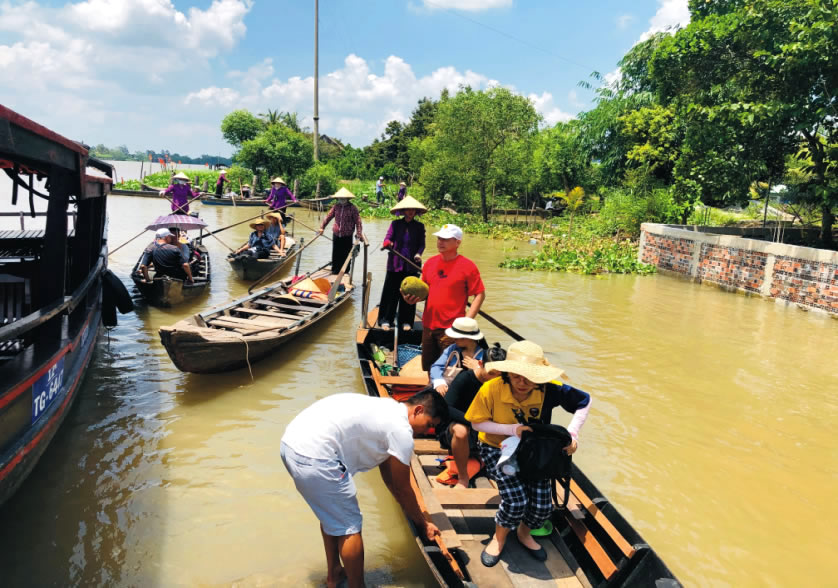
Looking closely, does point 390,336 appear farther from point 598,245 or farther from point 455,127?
point 455,127

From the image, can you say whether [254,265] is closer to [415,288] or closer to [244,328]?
[244,328]

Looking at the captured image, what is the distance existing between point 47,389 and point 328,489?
8.97 ft

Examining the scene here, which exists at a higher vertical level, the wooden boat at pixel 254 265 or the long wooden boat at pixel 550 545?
the wooden boat at pixel 254 265

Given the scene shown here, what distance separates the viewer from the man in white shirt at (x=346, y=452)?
269cm

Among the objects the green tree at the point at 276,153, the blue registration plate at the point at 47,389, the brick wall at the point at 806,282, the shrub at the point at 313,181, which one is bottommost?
the blue registration plate at the point at 47,389

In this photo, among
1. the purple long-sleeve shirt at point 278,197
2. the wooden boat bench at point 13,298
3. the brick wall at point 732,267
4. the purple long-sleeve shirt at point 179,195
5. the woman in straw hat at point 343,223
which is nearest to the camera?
the wooden boat bench at point 13,298

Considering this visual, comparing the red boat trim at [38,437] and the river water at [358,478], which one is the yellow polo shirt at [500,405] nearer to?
the river water at [358,478]

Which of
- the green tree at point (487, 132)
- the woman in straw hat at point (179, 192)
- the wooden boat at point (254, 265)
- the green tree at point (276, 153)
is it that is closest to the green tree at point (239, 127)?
the green tree at point (276, 153)

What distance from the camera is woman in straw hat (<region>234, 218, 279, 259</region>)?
39.7ft

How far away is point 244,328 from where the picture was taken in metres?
6.86

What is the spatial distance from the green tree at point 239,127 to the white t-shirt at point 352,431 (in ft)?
117

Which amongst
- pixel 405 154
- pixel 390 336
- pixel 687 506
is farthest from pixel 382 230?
pixel 405 154

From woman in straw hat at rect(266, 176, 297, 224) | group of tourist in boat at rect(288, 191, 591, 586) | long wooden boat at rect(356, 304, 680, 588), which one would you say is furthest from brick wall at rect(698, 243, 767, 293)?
long wooden boat at rect(356, 304, 680, 588)

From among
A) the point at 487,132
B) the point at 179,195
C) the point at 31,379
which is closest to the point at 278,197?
the point at 179,195
